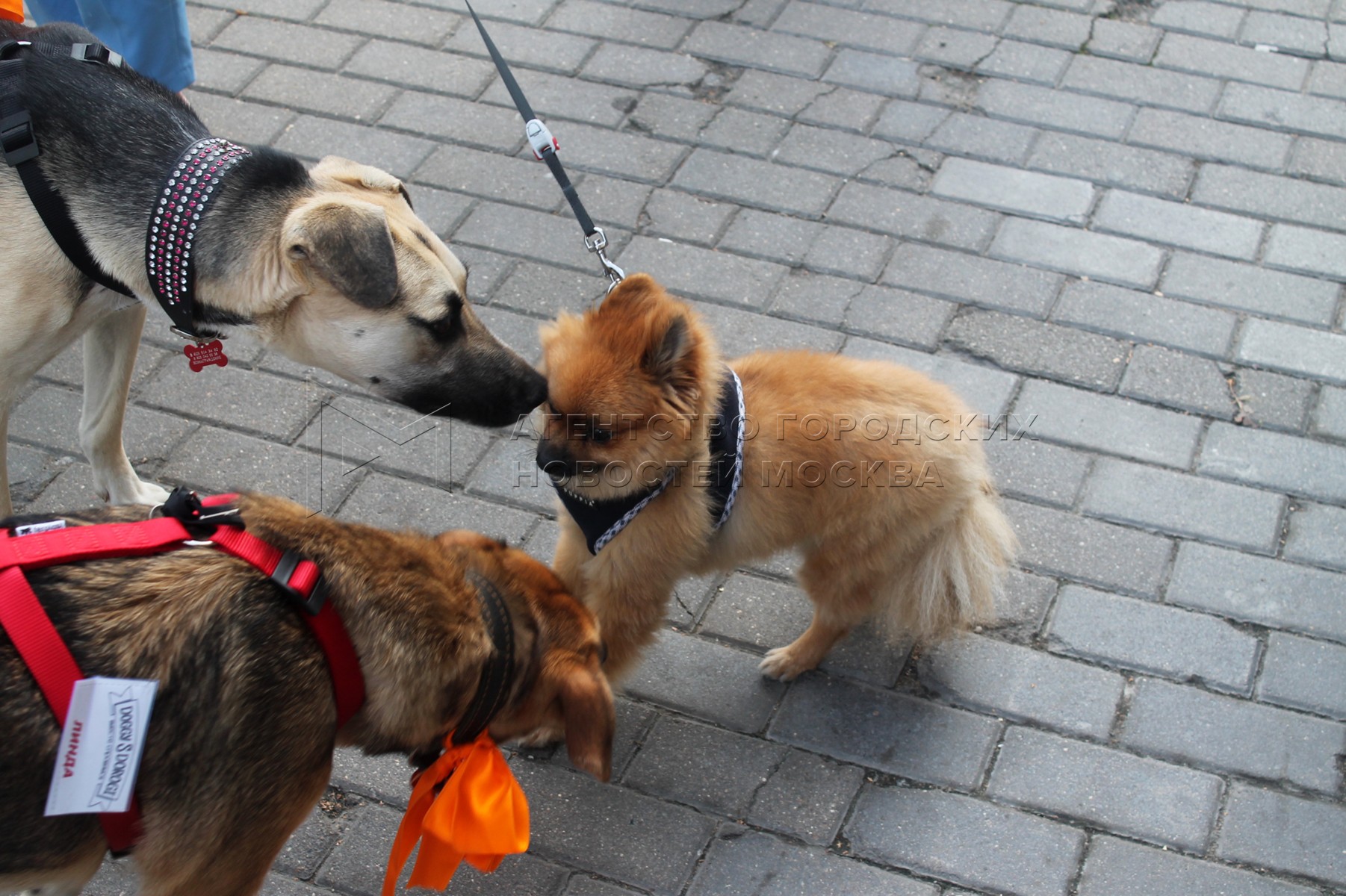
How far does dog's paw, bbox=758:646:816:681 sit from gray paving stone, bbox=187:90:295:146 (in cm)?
364

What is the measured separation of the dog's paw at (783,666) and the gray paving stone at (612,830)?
1.83 feet

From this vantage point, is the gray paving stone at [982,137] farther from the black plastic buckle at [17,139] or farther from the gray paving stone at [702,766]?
the black plastic buckle at [17,139]

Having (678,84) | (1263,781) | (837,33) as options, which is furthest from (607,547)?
(837,33)

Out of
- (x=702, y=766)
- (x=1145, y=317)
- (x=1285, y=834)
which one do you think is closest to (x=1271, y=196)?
(x=1145, y=317)

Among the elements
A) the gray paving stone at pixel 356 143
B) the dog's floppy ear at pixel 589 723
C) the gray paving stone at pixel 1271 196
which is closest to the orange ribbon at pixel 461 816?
the dog's floppy ear at pixel 589 723

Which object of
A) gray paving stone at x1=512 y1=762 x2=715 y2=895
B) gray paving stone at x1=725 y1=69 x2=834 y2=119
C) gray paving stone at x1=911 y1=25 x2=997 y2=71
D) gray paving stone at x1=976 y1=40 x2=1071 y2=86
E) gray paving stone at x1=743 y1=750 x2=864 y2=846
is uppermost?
gray paving stone at x1=725 y1=69 x2=834 y2=119

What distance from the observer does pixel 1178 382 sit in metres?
4.46

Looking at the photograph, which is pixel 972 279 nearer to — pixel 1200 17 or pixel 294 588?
pixel 1200 17

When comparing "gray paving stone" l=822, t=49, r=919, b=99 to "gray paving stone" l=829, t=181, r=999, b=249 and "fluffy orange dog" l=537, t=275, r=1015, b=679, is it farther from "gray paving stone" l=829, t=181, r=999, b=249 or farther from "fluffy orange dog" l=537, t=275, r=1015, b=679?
"fluffy orange dog" l=537, t=275, r=1015, b=679

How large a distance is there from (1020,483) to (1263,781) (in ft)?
4.26

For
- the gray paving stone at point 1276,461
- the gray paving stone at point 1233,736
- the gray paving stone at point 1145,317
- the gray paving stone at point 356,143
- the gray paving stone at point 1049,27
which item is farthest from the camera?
the gray paving stone at point 1049,27

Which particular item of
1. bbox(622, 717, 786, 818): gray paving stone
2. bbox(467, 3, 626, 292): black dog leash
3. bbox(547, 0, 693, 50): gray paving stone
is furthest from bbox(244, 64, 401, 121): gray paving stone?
bbox(622, 717, 786, 818): gray paving stone

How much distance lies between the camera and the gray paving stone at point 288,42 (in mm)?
5934

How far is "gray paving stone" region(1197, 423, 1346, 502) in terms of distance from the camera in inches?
161
